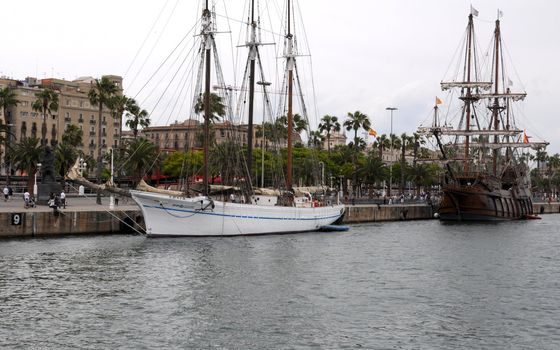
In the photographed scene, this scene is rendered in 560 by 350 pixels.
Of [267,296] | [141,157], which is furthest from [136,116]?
[267,296]

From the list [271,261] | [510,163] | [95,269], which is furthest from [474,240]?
[510,163]

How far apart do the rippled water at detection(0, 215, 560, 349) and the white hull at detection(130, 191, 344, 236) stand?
188 cm

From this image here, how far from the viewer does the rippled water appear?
85.1 feet

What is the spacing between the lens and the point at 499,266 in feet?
155

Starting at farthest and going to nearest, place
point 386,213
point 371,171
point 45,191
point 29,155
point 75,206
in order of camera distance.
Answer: point 371,171 < point 386,213 < point 29,155 < point 45,191 < point 75,206

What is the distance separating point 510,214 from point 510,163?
40.7 ft

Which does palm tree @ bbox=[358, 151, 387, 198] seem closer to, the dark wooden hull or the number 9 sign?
the dark wooden hull

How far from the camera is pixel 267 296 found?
1320 inches

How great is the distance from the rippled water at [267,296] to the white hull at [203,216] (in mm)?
1880

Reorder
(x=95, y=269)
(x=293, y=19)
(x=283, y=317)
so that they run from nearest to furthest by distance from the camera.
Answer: (x=283, y=317) < (x=95, y=269) < (x=293, y=19)

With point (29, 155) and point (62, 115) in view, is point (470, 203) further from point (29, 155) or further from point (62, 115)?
point (62, 115)

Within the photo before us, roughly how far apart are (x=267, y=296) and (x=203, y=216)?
24.6 m

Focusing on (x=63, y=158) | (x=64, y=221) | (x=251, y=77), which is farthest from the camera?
(x=63, y=158)

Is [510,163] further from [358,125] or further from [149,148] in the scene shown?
[149,148]
